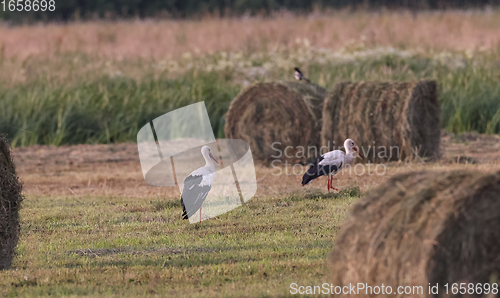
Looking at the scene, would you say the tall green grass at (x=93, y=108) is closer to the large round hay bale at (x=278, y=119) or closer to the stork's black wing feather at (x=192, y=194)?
the large round hay bale at (x=278, y=119)

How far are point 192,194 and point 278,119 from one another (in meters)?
5.41

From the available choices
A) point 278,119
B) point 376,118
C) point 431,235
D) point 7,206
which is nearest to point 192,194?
point 7,206

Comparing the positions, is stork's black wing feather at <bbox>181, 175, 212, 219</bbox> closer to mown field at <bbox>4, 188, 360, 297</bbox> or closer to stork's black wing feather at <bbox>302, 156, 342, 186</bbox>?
mown field at <bbox>4, 188, 360, 297</bbox>

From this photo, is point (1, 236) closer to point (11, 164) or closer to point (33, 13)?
point (11, 164)

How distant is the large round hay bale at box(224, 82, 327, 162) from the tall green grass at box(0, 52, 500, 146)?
2.11m

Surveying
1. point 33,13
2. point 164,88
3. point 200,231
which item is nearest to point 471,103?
point 164,88

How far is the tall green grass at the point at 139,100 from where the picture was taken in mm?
14820

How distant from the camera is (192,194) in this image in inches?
295

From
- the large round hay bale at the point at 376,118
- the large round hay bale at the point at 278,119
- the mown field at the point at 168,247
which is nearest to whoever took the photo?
the mown field at the point at 168,247

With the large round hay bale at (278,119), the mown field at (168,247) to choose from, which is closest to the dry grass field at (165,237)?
the mown field at (168,247)

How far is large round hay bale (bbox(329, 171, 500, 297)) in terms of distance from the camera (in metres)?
3.83

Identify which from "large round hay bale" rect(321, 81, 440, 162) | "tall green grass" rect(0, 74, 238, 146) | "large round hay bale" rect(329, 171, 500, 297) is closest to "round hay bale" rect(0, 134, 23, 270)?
"large round hay bale" rect(329, 171, 500, 297)

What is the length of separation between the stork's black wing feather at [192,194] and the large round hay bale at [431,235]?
11.4 feet

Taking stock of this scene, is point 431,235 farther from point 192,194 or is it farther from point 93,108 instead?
point 93,108
